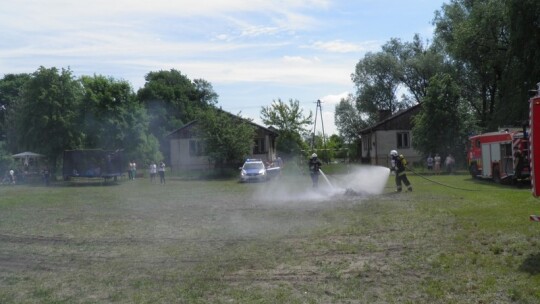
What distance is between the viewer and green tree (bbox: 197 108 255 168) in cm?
4572

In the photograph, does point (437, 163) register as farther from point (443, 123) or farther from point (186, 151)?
point (186, 151)

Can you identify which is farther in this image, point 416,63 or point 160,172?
point 416,63

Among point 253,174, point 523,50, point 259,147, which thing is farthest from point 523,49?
point 259,147

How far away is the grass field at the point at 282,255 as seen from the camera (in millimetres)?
7293

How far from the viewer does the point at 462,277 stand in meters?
7.68

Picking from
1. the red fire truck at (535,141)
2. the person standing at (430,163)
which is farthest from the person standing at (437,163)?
the red fire truck at (535,141)

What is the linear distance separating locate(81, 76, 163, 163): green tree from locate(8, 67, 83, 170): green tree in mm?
1064

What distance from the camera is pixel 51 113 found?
4803cm

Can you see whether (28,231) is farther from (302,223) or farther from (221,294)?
(221,294)

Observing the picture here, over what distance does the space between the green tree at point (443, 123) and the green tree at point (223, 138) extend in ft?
46.6

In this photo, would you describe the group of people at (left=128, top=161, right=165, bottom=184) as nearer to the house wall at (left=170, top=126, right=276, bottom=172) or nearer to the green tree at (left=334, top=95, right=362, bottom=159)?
the house wall at (left=170, top=126, right=276, bottom=172)

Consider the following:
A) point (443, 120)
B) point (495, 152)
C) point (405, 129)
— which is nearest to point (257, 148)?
point (405, 129)

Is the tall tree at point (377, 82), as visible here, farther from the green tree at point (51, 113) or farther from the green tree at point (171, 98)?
the green tree at point (51, 113)

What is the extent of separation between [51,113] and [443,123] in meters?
32.1
